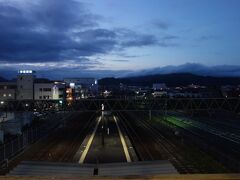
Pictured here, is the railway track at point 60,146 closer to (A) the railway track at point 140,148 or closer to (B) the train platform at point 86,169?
(A) the railway track at point 140,148

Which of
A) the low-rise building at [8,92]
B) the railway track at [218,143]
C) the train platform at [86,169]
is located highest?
the low-rise building at [8,92]

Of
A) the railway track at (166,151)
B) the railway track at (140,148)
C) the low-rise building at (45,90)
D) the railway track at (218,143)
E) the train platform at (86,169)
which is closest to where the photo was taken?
the train platform at (86,169)

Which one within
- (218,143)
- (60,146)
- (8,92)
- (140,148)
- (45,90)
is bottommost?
(140,148)

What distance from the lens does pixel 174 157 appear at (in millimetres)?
46219

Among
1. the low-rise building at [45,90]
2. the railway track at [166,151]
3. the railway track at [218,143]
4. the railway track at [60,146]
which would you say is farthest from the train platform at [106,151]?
the low-rise building at [45,90]

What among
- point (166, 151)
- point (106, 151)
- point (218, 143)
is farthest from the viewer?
point (218, 143)

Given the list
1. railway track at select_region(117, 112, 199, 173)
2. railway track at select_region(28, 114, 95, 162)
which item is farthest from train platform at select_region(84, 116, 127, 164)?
railway track at select_region(117, 112, 199, 173)

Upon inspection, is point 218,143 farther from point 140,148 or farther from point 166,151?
point 140,148

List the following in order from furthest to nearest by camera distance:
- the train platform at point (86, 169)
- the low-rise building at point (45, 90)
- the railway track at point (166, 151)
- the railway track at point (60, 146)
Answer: the low-rise building at point (45, 90) < the railway track at point (60, 146) < the railway track at point (166, 151) < the train platform at point (86, 169)

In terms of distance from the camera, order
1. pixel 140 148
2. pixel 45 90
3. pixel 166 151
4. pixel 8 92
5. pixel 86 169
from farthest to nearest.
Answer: pixel 45 90
pixel 8 92
pixel 140 148
pixel 166 151
pixel 86 169

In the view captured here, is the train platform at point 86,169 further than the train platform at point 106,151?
No

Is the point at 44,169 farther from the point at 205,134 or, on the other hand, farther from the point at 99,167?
the point at 205,134

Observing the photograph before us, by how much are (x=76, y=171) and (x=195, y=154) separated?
3152 centimetres

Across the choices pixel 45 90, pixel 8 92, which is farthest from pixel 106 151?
pixel 8 92
